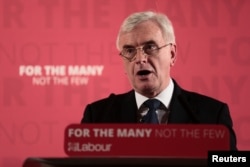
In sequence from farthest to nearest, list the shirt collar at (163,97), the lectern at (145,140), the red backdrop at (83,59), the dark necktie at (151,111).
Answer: the red backdrop at (83,59), the shirt collar at (163,97), the dark necktie at (151,111), the lectern at (145,140)

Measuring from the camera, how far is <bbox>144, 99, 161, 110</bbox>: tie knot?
152 cm

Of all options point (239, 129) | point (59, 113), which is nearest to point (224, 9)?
point (239, 129)

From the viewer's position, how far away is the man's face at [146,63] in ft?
5.25

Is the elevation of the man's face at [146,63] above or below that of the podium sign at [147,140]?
above

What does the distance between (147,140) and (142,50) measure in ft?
3.27

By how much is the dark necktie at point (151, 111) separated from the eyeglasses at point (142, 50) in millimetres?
154

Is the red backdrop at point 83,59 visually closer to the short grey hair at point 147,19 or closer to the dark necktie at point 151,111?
the short grey hair at point 147,19

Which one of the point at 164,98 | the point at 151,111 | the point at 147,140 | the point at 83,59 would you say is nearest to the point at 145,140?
the point at 147,140

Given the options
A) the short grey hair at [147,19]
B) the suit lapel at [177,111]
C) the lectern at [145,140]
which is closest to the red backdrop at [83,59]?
the short grey hair at [147,19]

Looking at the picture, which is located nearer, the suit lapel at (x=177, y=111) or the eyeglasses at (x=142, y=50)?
the suit lapel at (x=177, y=111)

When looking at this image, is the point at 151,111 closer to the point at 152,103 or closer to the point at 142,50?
the point at 152,103

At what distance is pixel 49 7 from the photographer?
259 centimetres

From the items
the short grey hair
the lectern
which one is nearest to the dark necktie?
the short grey hair

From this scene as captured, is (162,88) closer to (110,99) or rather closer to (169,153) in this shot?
(110,99)
